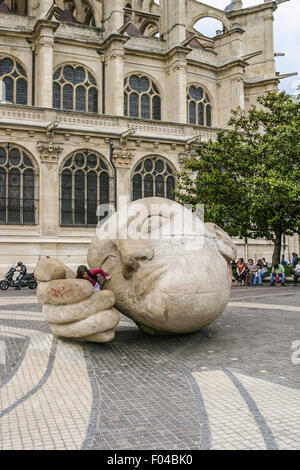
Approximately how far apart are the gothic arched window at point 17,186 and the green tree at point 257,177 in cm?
803

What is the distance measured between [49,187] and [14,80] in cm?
766

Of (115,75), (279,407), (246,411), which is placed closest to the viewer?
(246,411)

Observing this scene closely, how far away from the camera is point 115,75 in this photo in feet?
89.3

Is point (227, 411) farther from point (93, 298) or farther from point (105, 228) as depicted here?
point (105, 228)

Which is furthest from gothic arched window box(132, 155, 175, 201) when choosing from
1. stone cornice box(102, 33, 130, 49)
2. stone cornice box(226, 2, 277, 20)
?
stone cornice box(226, 2, 277, 20)

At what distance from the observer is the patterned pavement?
3.95 metres

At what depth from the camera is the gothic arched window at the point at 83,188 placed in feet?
80.2

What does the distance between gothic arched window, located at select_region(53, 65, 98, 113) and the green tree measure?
9.84 m

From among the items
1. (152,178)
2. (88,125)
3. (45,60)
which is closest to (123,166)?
(152,178)

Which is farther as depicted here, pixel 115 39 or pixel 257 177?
pixel 115 39

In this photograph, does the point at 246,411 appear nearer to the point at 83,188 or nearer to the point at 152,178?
the point at 83,188

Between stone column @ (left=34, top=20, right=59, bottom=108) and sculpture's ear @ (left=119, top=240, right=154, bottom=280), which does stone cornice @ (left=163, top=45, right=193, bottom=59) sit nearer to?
stone column @ (left=34, top=20, right=59, bottom=108)

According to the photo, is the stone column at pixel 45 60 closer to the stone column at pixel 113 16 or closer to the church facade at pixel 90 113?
the church facade at pixel 90 113

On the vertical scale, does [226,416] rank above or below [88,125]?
below
